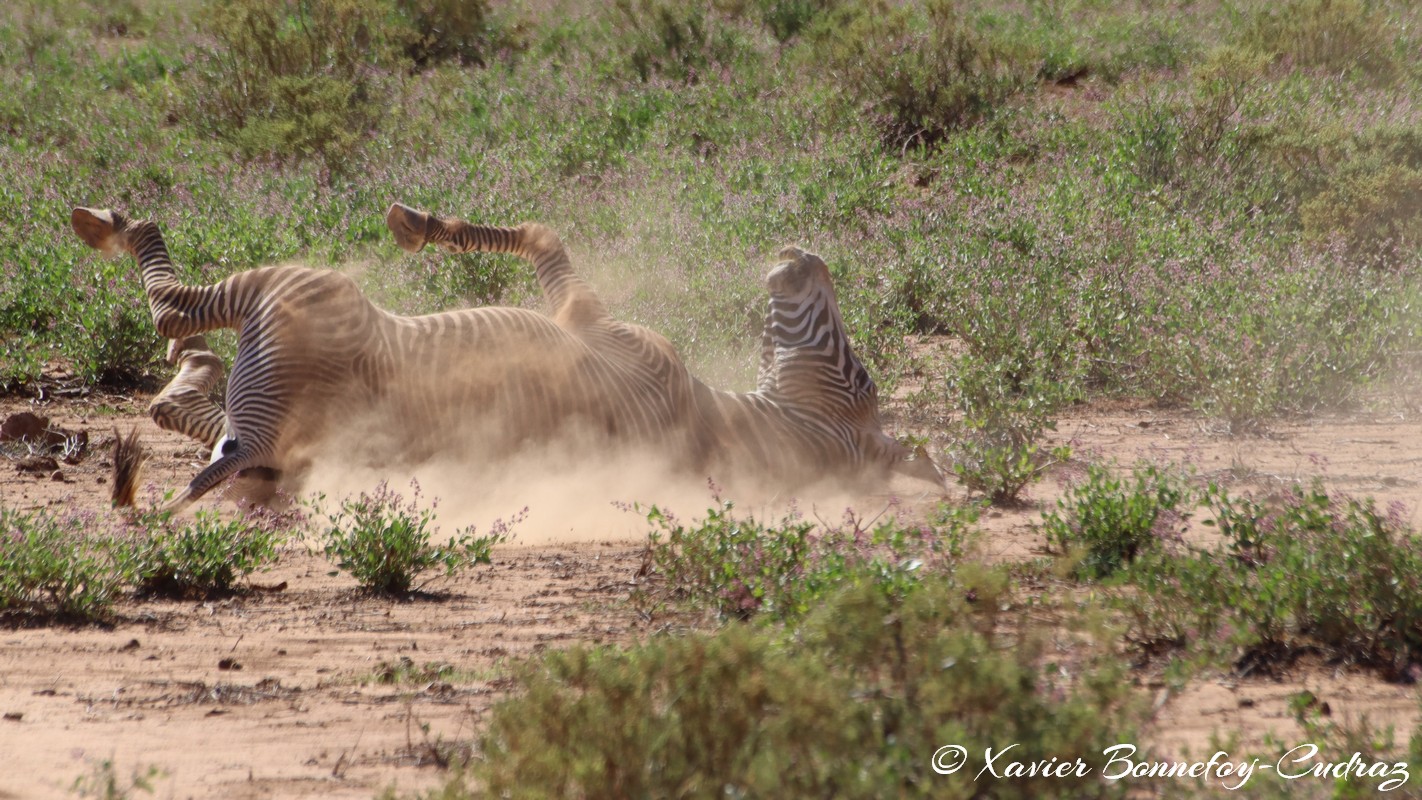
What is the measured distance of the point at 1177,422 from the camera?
24.6 feet

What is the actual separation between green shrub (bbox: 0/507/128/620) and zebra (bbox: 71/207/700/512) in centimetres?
94

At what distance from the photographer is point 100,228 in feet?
20.8

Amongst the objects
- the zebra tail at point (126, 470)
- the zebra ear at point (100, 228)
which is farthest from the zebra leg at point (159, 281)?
the zebra tail at point (126, 470)

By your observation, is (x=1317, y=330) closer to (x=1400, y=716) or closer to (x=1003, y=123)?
(x=1400, y=716)

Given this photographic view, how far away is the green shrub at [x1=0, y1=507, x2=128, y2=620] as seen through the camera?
4.27m

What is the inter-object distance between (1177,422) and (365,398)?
→ 4.21 metres

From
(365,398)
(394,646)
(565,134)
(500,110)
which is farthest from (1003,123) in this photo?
(394,646)

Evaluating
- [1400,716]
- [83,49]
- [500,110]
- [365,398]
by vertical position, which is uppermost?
[83,49]

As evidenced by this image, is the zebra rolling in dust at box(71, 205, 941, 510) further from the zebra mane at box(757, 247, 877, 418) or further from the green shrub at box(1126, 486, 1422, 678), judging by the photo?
the green shrub at box(1126, 486, 1422, 678)

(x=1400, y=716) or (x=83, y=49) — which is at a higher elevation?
(x=83, y=49)

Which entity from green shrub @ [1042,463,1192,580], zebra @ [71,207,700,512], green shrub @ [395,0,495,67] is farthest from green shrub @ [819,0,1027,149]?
green shrub @ [1042,463,1192,580]

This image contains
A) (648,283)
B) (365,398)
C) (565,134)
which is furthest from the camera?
(565,134)

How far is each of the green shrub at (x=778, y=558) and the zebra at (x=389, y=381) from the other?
1188 mm

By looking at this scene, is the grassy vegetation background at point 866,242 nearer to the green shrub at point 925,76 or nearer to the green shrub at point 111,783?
the green shrub at point 925,76
